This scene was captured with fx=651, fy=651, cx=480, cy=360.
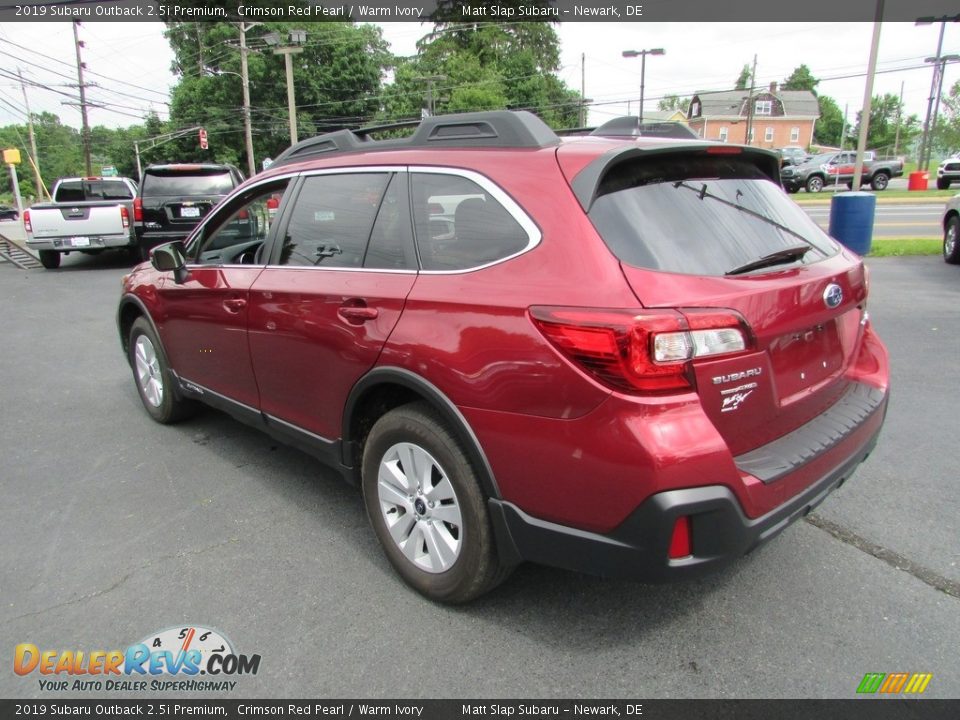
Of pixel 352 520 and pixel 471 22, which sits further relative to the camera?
pixel 471 22

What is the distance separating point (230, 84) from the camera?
4903 centimetres

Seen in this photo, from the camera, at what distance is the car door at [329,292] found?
8.86 feet

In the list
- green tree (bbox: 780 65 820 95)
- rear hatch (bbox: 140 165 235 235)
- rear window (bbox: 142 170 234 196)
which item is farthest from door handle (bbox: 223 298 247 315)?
green tree (bbox: 780 65 820 95)

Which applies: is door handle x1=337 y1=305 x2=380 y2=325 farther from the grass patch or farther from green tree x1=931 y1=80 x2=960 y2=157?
green tree x1=931 y1=80 x2=960 y2=157

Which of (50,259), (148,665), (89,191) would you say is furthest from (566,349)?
(89,191)

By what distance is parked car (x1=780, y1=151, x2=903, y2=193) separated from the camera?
31.2 metres

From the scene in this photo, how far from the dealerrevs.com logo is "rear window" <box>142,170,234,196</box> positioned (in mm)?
11221

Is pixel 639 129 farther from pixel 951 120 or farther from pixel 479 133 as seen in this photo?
pixel 951 120

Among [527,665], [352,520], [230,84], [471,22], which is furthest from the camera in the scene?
[471,22]

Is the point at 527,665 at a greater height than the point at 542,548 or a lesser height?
lesser
